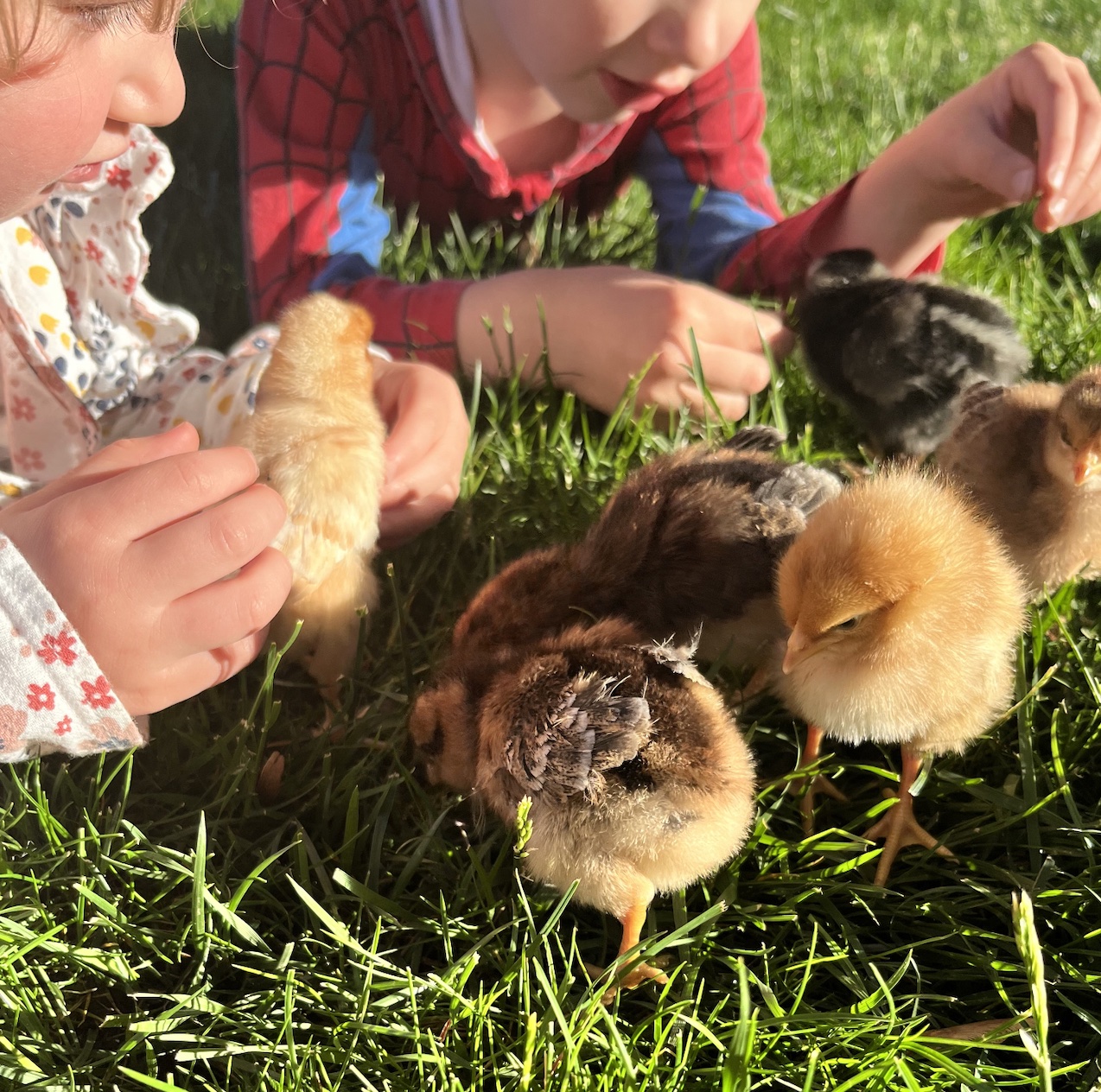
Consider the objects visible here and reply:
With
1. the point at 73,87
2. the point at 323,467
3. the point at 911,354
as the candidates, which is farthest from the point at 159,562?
the point at 911,354

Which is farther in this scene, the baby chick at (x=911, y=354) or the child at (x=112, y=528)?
the baby chick at (x=911, y=354)

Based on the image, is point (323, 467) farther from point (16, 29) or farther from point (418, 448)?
point (16, 29)

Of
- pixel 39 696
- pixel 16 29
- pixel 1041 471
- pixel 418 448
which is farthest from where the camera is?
Answer: pixel 418 448

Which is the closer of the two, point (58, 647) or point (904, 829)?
point (58, 647)

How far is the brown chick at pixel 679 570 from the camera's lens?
124 centimetres

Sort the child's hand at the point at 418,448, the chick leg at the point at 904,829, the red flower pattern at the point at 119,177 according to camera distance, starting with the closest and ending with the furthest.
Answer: the chick leg at the point at 904,829 → the child's hand at the point at 418,448 → the red flower pattern at the point at 119,177

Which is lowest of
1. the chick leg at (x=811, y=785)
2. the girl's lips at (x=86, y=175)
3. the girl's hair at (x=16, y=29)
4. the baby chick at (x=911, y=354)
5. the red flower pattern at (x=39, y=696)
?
the chick leg at (x=811, y=785)

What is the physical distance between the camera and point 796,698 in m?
1.21

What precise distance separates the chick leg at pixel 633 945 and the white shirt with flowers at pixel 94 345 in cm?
105

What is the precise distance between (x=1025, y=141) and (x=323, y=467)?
156 cm

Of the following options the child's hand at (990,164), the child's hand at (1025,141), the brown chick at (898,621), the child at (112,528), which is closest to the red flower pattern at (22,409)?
the child at (112,528)

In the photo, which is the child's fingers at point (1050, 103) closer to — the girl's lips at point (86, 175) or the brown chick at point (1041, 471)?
the brown chick at point (1041, 471)

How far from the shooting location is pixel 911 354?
1775 millimetres

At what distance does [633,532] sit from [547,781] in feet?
1.23
